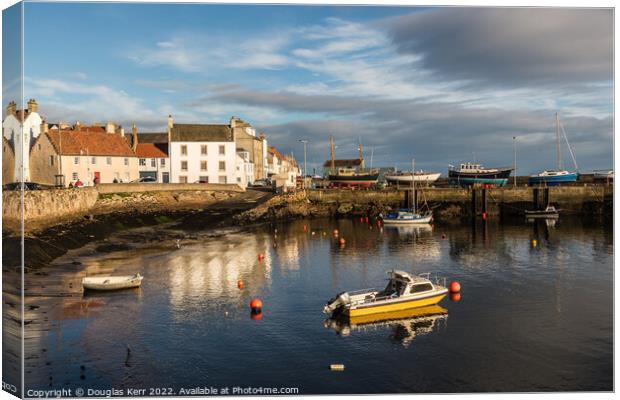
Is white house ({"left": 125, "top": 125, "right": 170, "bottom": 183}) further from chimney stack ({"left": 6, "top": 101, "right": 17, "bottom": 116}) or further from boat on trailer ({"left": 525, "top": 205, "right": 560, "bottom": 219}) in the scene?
chimney stack ({"left": 6, "top": 101, "right": 17, "bottom": 116})

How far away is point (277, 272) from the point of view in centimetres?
4241

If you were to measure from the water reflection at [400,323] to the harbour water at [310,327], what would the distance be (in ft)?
0.62

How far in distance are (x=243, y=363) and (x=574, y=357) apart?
47.1 ft

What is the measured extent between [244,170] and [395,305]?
6417cm

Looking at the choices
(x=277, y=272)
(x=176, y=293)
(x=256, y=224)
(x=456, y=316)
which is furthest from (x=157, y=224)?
(x=456, y=316)

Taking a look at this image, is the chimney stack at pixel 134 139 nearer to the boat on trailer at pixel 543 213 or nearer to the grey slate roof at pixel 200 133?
the grey slate roof at pixel 200 133

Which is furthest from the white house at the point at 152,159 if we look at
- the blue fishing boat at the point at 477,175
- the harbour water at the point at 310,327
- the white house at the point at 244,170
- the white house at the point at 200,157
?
the blue fishing boat at the point at 477,175

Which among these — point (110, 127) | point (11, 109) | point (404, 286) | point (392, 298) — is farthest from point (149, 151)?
point (11, 109)

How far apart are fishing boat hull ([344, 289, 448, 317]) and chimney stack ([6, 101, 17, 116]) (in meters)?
19.1

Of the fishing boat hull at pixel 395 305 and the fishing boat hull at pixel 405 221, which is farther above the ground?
the fishing boat hull at pixel 405 221

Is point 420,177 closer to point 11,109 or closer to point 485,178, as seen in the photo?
point 485,178

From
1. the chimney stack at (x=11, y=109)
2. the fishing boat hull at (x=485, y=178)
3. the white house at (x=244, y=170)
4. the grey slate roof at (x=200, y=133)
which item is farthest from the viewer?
the fishing boat hull at (x=485, y=178)

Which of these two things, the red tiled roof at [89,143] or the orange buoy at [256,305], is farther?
the red tiled roof at [89,143]

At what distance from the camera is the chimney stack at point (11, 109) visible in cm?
1823
